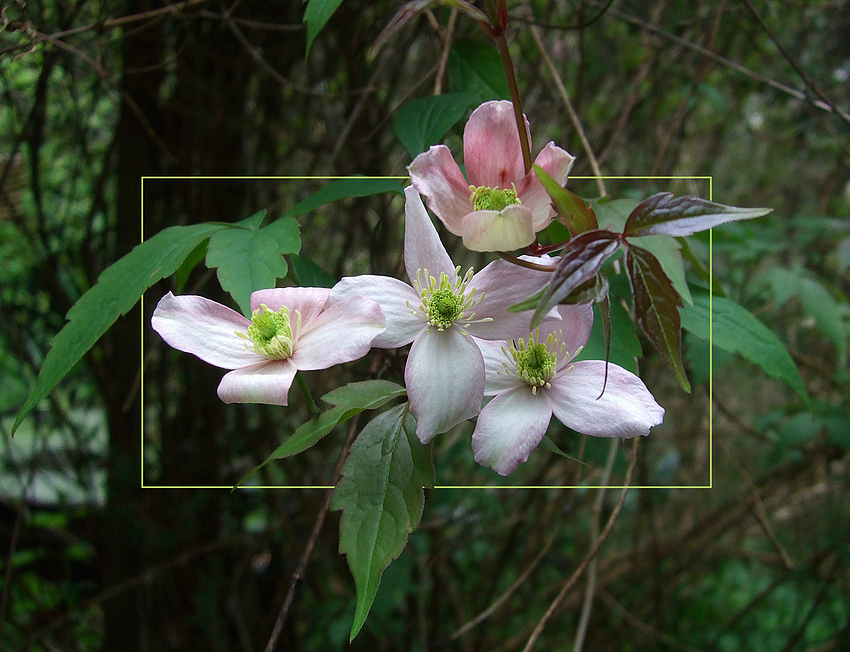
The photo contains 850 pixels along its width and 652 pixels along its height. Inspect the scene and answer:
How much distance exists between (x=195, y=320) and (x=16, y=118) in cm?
71

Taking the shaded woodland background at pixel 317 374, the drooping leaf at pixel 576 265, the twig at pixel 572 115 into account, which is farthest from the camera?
the shaded woodland background at pixel 317 374

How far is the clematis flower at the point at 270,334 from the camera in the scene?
282 millimetres

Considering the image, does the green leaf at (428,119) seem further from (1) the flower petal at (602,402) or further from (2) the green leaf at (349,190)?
(1) the flower petal at (602,402)

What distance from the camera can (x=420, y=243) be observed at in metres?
0.31

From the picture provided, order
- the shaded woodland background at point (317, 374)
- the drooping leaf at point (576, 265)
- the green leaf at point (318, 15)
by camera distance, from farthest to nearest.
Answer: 1. the shaded woodland background at point (317, 374)
2. the green leaf at point (318, 15)
3. the drooping leaf at point (576, 265)

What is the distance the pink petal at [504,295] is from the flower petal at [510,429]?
0.04 metres

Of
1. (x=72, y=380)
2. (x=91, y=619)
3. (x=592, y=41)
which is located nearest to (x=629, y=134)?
(x=592, y=41)

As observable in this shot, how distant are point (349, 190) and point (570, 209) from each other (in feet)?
0.54

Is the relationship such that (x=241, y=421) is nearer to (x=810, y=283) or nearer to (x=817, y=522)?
(x=810, y=283)

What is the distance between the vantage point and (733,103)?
1.60 m

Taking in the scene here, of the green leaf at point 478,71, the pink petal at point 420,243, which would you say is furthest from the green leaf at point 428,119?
the pink petal at point 420,243

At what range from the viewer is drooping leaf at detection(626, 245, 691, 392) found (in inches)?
10.6

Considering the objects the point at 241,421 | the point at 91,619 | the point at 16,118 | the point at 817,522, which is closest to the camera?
the point at 16,118

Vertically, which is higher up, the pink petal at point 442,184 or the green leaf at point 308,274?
the pink petal at point 442,184
